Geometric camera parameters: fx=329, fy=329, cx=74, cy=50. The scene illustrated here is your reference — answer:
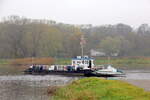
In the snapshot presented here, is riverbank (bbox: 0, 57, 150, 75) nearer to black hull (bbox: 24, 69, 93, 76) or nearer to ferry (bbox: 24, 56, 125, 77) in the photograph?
black hull (bbox: 24, 69, 93, 76)

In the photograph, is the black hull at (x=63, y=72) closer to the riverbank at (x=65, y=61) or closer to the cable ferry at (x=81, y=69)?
the cable ferry at (x=81, y=69)

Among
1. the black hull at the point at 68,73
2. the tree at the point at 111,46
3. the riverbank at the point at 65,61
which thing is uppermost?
the tree at the point at 111,46

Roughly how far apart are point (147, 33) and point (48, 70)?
9461cm

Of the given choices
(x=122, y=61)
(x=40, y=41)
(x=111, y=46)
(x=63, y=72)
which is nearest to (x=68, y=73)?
(x=63, y=72)

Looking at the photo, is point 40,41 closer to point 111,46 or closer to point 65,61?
point 65,61

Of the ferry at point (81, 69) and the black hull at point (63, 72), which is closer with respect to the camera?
the ferry at point (81, 69)

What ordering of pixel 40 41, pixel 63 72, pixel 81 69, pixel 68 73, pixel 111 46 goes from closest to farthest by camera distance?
1. pixel 81 69
2. pixel 68 73
3. pixel 63 72
4. pixel 40 41
5. pixel 111 46

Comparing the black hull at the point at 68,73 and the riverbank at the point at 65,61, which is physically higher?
the riverbank at the point at 65,61

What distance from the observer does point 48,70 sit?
2456 inches

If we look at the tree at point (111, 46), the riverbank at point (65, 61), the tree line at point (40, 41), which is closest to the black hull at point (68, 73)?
the riverbank at point (65, 61)

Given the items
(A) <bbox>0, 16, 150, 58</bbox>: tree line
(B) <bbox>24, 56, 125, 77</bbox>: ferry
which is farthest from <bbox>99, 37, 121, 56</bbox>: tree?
(B) <bbox>24, 56, 125, 77</bbox>: ferry

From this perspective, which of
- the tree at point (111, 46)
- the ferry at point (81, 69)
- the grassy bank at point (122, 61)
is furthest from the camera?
the tree at point (111, 46)

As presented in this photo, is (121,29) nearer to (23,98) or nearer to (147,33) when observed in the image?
(147,33)

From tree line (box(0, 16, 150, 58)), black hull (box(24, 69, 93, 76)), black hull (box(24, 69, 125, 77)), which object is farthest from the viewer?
tree line (box(0, 16, 150, 58))
